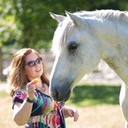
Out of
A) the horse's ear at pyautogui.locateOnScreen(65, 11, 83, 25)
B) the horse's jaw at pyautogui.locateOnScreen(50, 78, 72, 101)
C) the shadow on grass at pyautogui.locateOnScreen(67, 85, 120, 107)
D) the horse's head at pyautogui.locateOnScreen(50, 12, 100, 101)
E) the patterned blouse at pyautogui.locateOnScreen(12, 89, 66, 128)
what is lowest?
the shadow on grass at pyautogui.locateOnScreen(67, 85, 120, 107)

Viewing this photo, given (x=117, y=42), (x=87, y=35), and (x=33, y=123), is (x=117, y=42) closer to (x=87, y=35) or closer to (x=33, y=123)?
(x=87, y=35)

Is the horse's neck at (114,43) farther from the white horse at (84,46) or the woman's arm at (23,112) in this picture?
the woman's arm at (23,112)

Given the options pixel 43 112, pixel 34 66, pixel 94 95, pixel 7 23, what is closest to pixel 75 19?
pixel 34 66

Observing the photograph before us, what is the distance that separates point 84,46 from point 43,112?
0.72 meters

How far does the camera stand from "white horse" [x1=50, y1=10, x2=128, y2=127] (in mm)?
3018

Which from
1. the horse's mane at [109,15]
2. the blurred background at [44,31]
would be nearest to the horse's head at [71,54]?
the horse's mane at [109,15]

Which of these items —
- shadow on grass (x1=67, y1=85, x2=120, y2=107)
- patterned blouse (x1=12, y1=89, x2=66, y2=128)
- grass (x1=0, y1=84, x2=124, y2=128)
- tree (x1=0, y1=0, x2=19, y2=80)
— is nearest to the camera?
patterned blouse (x1=12, y1=89, x2=66, y2=128)

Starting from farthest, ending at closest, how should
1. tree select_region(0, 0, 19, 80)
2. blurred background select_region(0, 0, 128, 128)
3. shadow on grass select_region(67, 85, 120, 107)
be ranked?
tree select_region(0, 0, 19, 80)
blurred background select_region(0, 0, 128, 128)
shadow on grass select_region(67, 85, 120, 107)

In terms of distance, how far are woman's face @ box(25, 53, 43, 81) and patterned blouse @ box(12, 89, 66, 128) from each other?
0.15 m

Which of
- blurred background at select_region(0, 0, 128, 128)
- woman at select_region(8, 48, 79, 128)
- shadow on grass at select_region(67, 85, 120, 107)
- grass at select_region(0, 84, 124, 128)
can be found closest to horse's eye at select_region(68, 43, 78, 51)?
woman at select_region(8, 48, 79, 128)

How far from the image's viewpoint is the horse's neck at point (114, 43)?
10.3ft

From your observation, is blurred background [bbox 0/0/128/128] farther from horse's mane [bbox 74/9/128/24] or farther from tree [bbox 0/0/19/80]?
horse's mane [bbox 74/9/128/24]

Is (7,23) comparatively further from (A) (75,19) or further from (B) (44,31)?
(A) (75,19)

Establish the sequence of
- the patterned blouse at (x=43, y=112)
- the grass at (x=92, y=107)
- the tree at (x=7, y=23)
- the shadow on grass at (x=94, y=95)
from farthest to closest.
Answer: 1. the tree at (x=7, y=23)
2. the shadow on grass at (x=94, y=95)
3. the grass at (x=92, y=107)
4. the patterned blouse at (x=43, y=112)
